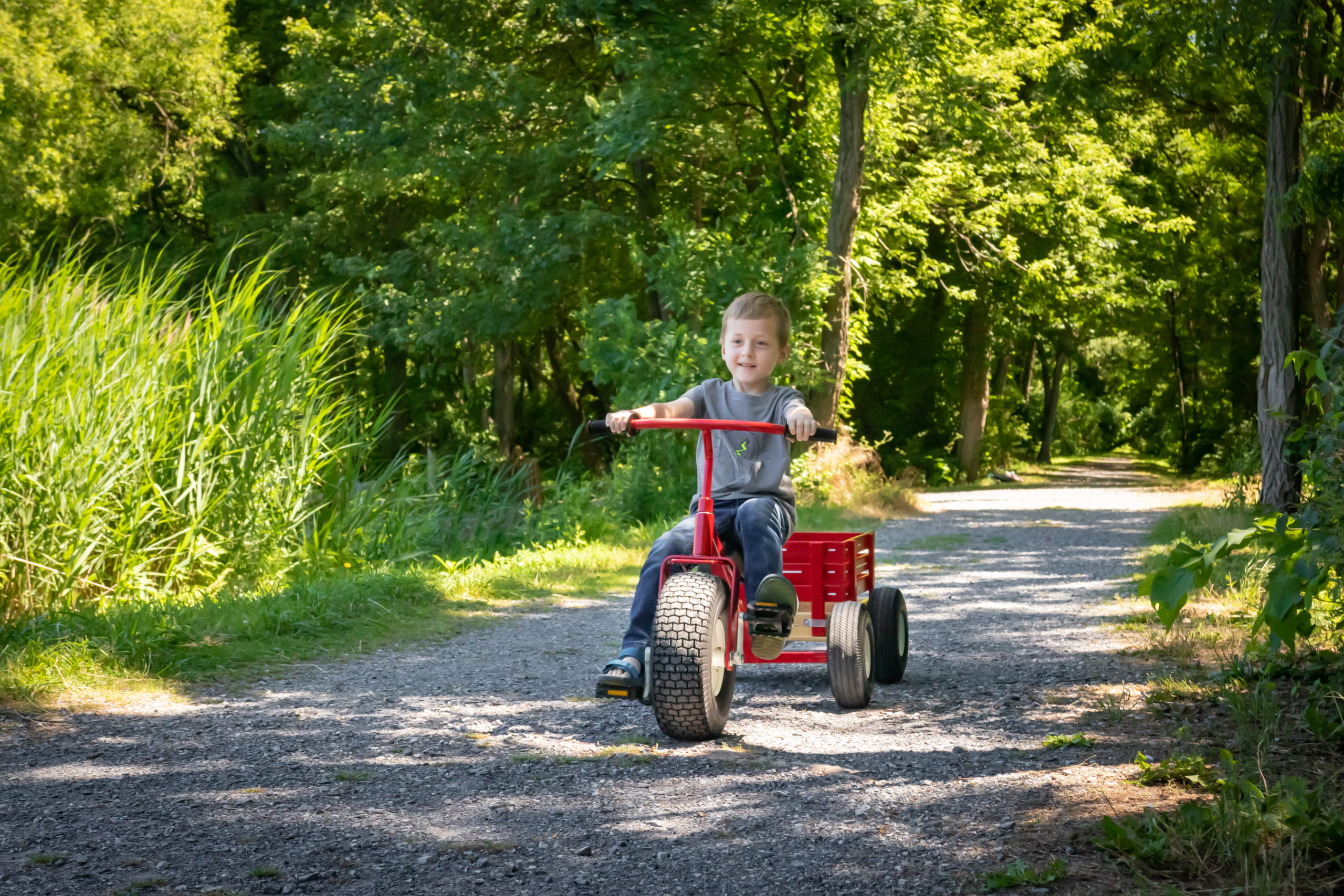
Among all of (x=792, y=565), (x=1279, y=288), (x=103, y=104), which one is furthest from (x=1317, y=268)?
(x=103, y=104)

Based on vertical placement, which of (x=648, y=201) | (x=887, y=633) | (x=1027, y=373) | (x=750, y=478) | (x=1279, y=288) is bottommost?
(x=887, y=633)

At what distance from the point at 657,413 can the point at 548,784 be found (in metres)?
1.65

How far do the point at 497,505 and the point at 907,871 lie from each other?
932 cm

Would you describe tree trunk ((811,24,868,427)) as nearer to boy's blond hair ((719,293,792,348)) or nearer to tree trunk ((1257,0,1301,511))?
tree trunk ((1257,0,1301,511))

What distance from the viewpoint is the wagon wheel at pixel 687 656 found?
411 cm

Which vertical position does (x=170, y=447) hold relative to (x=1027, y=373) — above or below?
below

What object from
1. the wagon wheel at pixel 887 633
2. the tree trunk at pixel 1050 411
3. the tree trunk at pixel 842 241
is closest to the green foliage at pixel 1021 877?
the wagon wheel at pixel 887 633

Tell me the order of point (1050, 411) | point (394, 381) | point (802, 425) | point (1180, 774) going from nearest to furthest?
point (1180, 774) < point (802, 425) < point (394, 381) < point (1050, 411)

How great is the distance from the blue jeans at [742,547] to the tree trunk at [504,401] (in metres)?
20.8

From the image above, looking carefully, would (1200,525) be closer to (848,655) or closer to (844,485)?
(844,485)

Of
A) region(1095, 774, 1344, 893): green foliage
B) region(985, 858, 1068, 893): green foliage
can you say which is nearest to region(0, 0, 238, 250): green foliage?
region(985, 858, 1068, 893): green foliage

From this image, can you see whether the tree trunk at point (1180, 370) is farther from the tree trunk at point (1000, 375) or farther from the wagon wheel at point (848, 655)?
the wagon wheel at point (848, 655)

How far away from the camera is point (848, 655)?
15.7 feet

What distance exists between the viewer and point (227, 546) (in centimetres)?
700
